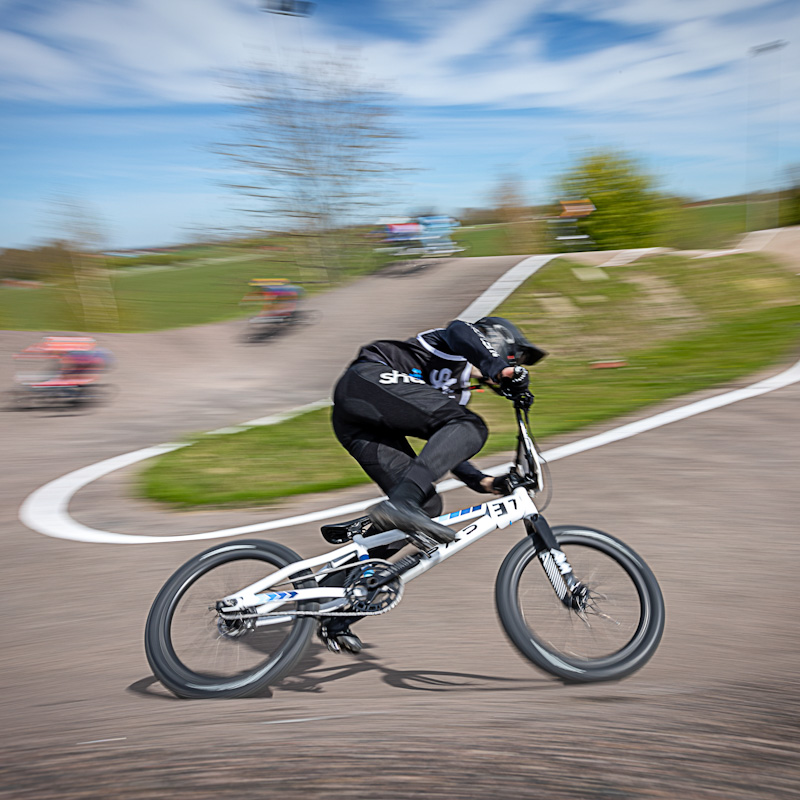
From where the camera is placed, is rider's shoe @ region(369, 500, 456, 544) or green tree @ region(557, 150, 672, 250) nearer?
rider's shoe @ region(369, 500, 456, 544)

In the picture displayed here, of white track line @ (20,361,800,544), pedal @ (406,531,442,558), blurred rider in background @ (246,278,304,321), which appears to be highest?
blurred rider in background @ (246,278,304,321)

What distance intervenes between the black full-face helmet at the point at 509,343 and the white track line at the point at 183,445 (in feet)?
5.40

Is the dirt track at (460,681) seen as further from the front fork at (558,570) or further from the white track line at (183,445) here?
the front fork at (558,570)

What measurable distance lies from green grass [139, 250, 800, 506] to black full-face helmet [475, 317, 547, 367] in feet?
12.7

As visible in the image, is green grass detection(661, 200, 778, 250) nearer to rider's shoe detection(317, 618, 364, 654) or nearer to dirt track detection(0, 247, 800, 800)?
dirt track detection(0, 247, 800, 800)

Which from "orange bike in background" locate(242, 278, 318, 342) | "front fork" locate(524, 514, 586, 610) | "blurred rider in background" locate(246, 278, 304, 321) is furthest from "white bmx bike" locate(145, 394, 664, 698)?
"blurred rider in background" locate(246, 278, 304, 321)

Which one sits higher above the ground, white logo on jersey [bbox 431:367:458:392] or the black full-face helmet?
the black full-face helmet

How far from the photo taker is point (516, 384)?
3490 millimetres

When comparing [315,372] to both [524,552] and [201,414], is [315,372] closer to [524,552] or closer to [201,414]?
[201,414]

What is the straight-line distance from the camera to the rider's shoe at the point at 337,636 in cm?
356

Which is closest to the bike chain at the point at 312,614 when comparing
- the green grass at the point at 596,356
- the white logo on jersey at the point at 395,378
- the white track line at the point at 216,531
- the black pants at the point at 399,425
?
the black pants at the point at 399,425

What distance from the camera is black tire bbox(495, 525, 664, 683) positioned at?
11.0 ft

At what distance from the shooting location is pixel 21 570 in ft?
17.6

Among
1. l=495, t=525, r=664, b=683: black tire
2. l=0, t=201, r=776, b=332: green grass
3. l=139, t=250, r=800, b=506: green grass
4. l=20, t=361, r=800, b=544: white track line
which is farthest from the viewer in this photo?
l=0, t=201, r=776, b=332: green grass
